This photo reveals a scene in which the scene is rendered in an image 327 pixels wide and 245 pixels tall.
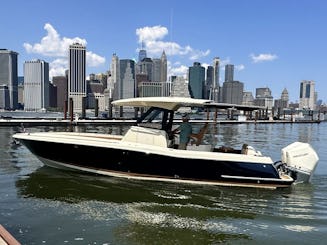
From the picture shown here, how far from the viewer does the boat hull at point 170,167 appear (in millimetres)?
10836

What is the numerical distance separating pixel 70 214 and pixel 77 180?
11.0 feet

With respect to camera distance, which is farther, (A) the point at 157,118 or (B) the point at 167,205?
(A) the point at 157,118

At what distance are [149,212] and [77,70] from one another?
512ft

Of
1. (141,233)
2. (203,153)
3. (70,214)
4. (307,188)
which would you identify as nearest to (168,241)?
(141,233)

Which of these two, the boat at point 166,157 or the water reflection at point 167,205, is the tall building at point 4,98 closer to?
the boat at point 166,157

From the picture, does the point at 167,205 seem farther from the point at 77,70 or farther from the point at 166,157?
the point at 77,70

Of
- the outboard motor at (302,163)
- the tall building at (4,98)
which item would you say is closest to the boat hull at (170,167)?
the outboard motor at (302,163)

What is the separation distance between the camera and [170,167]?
11.0 meters

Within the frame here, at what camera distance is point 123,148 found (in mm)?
11164

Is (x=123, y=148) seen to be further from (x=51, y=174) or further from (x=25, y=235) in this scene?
(x=25, y=235)

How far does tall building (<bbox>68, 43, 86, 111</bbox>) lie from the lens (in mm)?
158000

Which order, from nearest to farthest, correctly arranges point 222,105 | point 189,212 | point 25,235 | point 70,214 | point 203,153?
point 25,235
point 70,214
point 189,212
point 203,153
point 222,105

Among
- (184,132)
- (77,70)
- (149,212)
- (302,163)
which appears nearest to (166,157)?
(184,132)

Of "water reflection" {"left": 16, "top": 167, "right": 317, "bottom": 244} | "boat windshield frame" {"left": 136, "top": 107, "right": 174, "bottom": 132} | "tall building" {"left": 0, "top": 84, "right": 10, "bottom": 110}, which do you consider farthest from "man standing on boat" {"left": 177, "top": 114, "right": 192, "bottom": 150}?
"tall building" {"left": 0, "top": 84, "right": 10, "bottom": 110}
